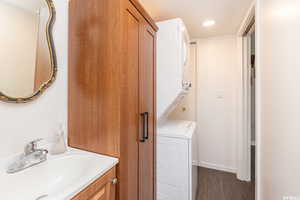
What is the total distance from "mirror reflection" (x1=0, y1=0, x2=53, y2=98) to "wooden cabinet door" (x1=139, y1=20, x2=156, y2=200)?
0.69m

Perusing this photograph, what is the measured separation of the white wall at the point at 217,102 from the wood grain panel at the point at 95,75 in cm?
220

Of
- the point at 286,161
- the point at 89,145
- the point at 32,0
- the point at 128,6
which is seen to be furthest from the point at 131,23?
the point at 286,161

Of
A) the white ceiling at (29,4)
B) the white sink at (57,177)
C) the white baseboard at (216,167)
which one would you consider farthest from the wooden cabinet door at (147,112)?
the white baseboard at (216,167)

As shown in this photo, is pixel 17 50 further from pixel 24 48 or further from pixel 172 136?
→ pixel 172 136

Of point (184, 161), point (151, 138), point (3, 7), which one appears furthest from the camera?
point (184, 161)

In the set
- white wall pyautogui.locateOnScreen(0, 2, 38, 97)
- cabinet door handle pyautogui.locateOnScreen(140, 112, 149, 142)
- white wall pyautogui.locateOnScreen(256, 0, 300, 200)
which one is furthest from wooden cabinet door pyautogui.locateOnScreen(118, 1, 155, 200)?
white wall pyautogui.locateOnScreen(256, 0, 300, 200)

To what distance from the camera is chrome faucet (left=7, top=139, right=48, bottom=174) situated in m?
0.80

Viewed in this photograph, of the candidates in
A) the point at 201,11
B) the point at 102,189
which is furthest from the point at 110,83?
the point at 201,11

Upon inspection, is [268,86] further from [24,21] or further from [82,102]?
[24,21]

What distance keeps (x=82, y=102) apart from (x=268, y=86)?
60.8 inches

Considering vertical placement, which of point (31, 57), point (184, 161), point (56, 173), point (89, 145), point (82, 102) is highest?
point (31, 57)

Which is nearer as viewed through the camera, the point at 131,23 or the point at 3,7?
the point at 3,7

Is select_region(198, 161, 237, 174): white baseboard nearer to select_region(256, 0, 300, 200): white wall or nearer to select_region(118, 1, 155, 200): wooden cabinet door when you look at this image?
select_region(256, 0, 300, 200): white wall

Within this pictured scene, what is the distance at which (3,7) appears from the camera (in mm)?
837
